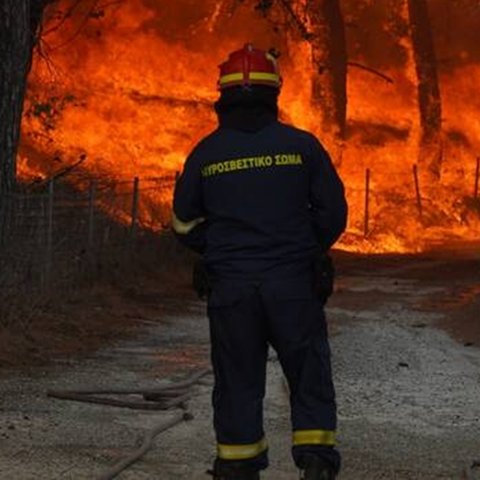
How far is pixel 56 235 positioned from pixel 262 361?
32.3 ft

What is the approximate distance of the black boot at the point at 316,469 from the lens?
506 centimetres

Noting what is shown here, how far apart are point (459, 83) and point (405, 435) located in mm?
31211

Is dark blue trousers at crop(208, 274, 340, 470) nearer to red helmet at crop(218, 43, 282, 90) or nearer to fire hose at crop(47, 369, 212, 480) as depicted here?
red helmet at crop(218, 43, 282, 90)

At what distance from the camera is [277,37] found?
35.1m

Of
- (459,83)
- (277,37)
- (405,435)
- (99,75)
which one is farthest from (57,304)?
(459,83)

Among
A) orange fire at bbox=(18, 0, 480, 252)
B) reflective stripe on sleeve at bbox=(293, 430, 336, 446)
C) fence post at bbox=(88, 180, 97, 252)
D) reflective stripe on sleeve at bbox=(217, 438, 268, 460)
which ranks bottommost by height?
reflective stripe on sleeve at bbox=(217, 438, 268, 460)

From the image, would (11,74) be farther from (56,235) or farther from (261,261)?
(261,261)

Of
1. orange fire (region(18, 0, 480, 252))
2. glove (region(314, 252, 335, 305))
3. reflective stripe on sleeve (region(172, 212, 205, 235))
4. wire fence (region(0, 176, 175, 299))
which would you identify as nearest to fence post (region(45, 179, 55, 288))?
wire fence (region(0, 176, 175, 299))

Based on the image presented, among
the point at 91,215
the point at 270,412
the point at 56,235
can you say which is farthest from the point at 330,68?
the point at 270,412

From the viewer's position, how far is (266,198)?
5.14 metres

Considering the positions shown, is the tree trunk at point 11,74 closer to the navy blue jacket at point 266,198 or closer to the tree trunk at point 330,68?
the navy blue jacket at point 266,198

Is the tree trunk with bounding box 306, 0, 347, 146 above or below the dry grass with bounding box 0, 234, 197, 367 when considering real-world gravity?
above

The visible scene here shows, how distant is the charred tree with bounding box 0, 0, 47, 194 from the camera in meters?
10.2

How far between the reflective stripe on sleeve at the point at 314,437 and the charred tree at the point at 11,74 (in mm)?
6067
